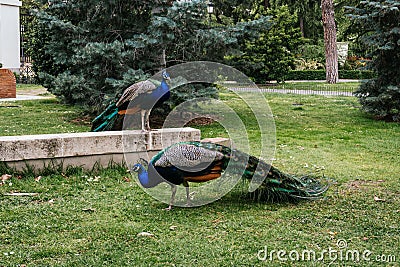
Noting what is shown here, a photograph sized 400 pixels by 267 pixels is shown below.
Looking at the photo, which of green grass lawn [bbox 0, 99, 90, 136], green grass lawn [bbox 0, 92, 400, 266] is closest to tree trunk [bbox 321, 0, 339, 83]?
green grass lawn [bbox 0, 99, 90, 136]

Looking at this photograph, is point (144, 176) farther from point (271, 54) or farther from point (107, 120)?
point (271, 54)

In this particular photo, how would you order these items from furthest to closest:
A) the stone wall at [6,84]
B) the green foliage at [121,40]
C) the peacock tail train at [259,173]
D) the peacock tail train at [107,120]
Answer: the stone wall at [6,84], the green foliage at [121,40], the peacock tail train at [107,120], the peacock tail train at [259,173]

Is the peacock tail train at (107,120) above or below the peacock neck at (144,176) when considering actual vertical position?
above

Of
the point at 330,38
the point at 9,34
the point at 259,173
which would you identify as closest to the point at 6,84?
the point at 9,34

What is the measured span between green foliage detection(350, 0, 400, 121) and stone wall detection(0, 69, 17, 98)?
9.63 m

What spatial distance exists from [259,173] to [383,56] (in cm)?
732

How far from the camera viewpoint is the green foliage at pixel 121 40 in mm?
9414

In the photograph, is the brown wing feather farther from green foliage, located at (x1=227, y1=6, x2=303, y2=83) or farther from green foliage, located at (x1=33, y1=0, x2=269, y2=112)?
green foliage, located at (x1=227, y1=6, x2=303, y2=83)

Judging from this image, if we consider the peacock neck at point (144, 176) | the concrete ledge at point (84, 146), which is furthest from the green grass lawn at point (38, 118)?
the peacock neck at point (144, 176)

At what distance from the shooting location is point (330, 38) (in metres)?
20.5

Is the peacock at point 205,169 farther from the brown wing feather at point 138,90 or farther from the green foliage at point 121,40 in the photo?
the green foliage at point 121,40

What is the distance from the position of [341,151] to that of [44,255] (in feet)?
17.8

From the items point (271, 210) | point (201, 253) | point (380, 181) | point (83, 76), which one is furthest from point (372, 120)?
point (201, 253)

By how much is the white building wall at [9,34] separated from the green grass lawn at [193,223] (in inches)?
732
